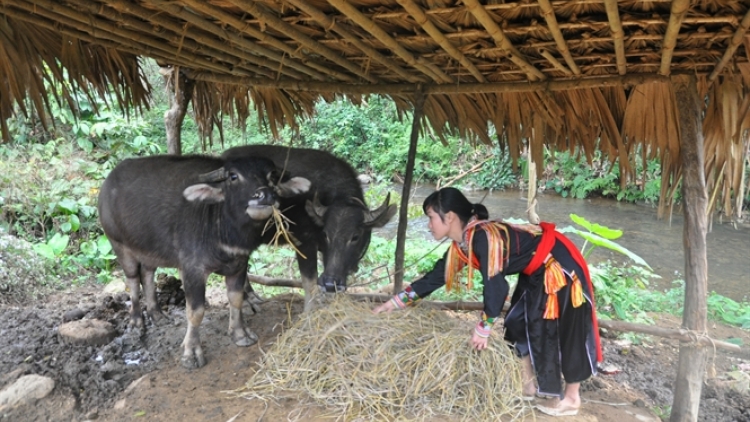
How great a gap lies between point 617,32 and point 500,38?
1.83 feet

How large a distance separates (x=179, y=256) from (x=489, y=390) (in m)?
2.40

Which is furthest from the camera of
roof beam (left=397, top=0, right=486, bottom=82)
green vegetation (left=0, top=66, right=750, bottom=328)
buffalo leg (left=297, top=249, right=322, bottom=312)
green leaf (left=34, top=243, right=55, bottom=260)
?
green leaf (left=34, top=243, right=55, bottom=260)

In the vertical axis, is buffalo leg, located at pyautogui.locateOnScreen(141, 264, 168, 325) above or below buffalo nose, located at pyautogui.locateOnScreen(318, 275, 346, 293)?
below

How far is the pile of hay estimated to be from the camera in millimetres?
2859

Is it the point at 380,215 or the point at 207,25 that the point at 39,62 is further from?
the point at 380,215

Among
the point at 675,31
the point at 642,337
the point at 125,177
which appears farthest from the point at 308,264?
the point at 642,337

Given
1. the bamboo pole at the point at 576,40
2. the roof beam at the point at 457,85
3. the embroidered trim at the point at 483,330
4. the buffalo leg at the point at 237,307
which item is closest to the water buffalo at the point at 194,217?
the buffalo leg at the point at 237,307

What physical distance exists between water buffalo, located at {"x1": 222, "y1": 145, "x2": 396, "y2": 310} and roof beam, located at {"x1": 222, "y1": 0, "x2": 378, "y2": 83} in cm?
72

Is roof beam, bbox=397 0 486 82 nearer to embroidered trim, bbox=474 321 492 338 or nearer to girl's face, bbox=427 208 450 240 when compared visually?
girl's face, bbox=427 208 450 240

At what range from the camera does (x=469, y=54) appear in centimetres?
317

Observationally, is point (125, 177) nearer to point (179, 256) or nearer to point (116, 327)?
point (179, 256)

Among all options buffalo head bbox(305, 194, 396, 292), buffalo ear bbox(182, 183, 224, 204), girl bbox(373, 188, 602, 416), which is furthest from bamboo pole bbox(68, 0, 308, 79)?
girl bbox(373, 188, 602, 416)

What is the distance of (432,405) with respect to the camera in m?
2.86

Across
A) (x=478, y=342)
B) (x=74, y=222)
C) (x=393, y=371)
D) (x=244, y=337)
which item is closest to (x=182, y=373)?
(x=244, y=337)
